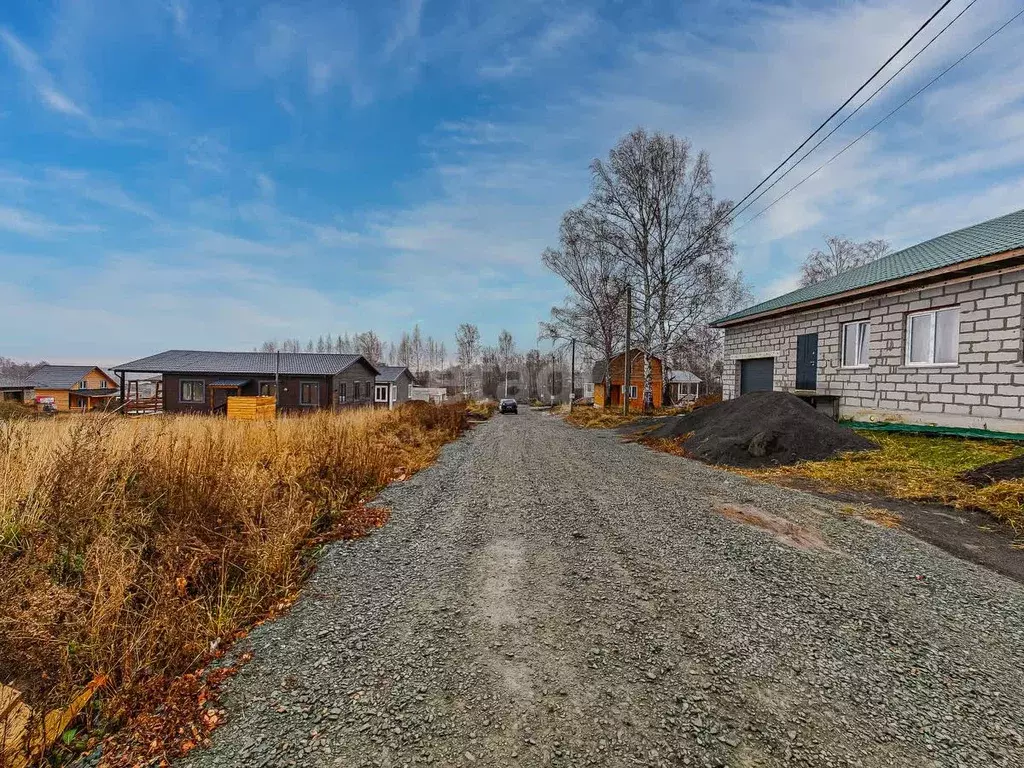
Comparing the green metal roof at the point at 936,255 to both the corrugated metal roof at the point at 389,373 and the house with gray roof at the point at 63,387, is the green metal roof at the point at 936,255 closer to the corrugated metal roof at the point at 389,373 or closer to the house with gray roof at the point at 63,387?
the corrugated metal roof at the point at 389,373

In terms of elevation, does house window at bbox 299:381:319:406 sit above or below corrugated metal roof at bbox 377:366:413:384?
below

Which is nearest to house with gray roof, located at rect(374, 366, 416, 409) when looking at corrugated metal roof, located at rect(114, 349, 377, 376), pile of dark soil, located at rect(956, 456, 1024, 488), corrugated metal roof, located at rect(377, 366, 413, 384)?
corrugated metal roof, located at rect(377, 366, 413, 384)

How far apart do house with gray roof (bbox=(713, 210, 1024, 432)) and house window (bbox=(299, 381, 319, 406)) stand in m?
23.9

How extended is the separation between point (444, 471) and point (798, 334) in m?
11.3

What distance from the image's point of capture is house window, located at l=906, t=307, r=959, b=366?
8523 mm

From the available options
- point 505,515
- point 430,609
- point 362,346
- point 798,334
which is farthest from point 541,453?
point 362,346

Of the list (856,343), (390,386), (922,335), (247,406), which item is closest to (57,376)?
(390,386)

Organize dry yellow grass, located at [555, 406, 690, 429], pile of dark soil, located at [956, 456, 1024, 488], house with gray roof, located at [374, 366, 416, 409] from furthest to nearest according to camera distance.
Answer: house with gray roof, located at [374, 366, 416, 409], dry yellow grass, located at [555, 406, 690, 429], pile of dark soil, located at [956, 456, 1024, 488]

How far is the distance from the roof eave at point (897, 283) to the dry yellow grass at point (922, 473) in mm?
3174

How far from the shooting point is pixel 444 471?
7.73m

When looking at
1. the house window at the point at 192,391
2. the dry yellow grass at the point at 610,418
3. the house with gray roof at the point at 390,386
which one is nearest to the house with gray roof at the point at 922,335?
the dry yellow grass at the point at 610,418

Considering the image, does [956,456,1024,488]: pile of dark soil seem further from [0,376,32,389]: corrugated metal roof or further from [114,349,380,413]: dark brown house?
[0,376,32,389]: corrugated metal roof

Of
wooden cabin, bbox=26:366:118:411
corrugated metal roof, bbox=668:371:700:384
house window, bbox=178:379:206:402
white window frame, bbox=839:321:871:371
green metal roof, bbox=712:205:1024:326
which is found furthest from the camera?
corrugated metal roof, bbox=668:371:700:384

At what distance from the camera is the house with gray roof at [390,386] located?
115ft
